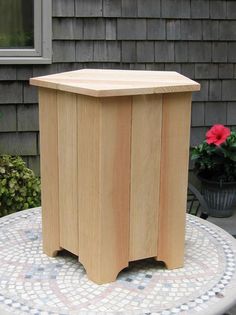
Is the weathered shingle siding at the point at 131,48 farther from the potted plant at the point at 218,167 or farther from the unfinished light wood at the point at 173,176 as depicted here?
the unfinished light wood at the point at 173,176

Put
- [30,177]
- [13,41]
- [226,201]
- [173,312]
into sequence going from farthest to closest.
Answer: [226,201]
[13,41]
[30,177]
[173,312]

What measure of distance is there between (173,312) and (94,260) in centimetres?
27

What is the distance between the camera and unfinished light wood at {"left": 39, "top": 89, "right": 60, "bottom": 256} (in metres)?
1.62

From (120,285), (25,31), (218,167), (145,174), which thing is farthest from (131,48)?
(120,285)

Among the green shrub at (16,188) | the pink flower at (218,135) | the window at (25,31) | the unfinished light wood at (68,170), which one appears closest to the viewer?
the unfinished light wood at (68,170)

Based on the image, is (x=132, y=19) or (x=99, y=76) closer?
(x=99, y=76)

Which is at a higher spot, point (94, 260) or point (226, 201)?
point (94, 260)

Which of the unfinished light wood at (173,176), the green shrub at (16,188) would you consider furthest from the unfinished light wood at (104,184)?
the green shrub at (16,188)

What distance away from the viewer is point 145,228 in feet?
5.13

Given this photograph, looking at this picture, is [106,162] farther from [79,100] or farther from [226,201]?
[226,201]

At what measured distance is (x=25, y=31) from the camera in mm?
3611

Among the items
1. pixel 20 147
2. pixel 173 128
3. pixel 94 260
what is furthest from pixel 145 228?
pixel 20 147

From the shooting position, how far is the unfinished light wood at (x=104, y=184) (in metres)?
1.42

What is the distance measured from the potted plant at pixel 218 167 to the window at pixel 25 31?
4.05 ft
